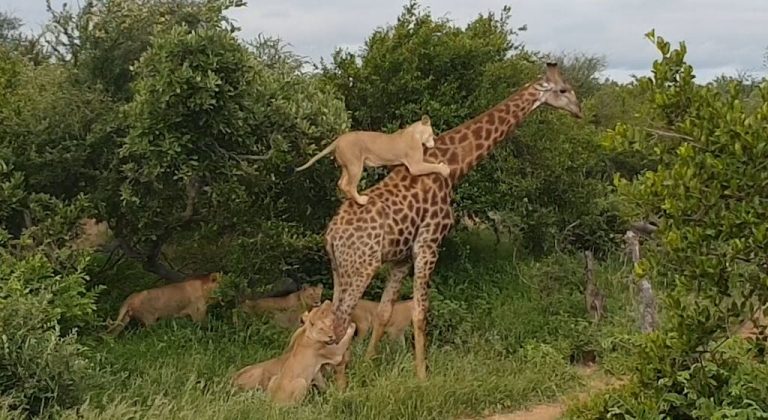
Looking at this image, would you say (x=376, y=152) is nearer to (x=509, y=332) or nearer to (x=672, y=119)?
(x=509, y=332)

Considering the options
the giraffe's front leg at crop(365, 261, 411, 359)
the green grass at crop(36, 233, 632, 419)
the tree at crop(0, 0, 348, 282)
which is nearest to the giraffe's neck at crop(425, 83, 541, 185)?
the giraffe's front leg at crop(365, 261, 411, 359)

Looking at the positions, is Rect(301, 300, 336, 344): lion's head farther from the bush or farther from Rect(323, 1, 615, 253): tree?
Rect(323, 1, 615, 253): tree

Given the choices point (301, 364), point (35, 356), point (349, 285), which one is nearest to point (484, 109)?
point (349, 285)

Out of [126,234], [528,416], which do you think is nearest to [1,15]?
[126,234]

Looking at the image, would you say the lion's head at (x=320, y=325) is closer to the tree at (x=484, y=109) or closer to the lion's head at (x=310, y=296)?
the lion's head at (x=310, y=296)

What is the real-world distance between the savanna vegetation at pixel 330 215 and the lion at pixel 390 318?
23cm

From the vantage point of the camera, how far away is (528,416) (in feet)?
21.5

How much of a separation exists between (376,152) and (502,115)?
1.29 meters

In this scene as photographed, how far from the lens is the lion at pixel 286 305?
8273 millimetres

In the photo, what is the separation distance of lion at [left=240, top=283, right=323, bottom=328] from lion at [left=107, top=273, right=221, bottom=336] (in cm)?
34

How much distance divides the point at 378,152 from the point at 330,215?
1.97m

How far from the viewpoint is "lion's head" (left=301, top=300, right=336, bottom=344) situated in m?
6.26

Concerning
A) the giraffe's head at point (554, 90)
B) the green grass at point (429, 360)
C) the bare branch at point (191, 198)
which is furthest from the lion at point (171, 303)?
the giraffe's head at point (554, 90)

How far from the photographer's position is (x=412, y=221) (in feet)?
23.0
